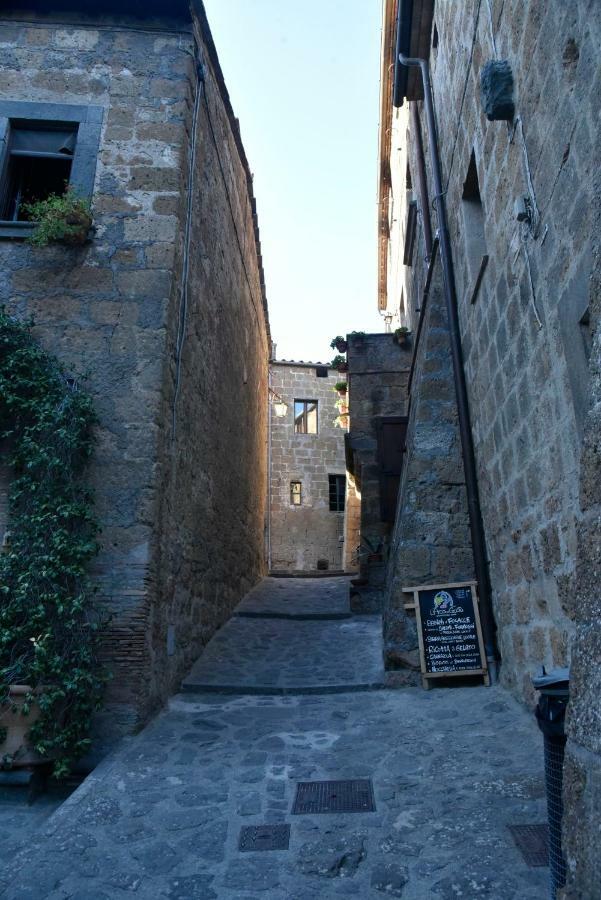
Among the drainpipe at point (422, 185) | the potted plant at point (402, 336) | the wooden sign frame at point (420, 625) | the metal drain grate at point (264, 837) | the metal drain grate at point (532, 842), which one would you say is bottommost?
the metal drain grate at point (264, 837)

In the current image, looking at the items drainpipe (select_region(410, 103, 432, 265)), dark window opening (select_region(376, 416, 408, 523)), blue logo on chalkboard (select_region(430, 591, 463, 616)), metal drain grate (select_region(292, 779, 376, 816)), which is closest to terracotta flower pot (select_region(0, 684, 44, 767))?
metal drain grate (select_region(292, 779, 376, 816))

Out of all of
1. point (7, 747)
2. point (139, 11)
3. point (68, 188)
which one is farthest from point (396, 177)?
point (7, 747)

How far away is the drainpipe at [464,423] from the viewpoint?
4828mm

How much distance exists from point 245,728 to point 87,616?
1.38m

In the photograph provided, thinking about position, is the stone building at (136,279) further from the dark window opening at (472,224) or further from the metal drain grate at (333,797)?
the dark window opening at (472,224)

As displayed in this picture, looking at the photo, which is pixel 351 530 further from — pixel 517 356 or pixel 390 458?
pixel 517 356

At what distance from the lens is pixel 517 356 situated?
3.86m

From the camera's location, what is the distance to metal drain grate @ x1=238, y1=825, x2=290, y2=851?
108 inches

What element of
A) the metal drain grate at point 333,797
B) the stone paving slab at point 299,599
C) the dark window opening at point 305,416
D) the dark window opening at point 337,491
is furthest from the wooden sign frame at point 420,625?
the dark window opening at point 305,416

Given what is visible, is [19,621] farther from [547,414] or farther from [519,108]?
[519,108]

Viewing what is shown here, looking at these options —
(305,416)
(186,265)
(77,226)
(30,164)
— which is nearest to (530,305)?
(186,265)

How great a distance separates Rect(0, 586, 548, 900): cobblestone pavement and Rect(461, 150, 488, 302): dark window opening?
11.1 feet

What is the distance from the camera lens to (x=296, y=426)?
19.7m

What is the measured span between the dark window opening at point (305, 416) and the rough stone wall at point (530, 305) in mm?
14430
